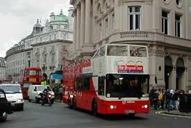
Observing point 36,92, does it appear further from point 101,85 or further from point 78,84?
point 101,85

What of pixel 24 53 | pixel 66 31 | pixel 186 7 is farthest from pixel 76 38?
pixel 24 53

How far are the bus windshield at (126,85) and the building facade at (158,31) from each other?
16.9 m

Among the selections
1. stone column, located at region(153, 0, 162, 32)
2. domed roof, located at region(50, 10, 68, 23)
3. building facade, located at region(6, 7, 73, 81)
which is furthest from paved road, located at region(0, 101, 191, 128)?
domed roof, located at region(50, 10, 68, 23)

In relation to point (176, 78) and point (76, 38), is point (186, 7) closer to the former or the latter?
point (176, 78)

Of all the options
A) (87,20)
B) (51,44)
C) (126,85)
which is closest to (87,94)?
(126,85)

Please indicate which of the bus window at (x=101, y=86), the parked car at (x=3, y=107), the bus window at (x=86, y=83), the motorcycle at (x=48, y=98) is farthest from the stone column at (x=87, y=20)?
the parked car at (x=3, y=107)

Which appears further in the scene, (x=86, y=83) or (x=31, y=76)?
(x=31, y=76)

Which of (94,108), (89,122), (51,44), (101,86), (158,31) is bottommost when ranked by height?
(89,122)

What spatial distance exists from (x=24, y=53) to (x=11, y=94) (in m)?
126

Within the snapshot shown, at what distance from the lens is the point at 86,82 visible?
81.9ft

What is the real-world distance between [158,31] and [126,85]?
2127 cm

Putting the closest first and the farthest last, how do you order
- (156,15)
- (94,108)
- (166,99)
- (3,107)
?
(3,107) < (94,108) < (166,99) < (156,15)

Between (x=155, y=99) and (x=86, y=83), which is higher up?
(x=86, y=83)

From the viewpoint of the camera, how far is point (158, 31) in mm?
41125
